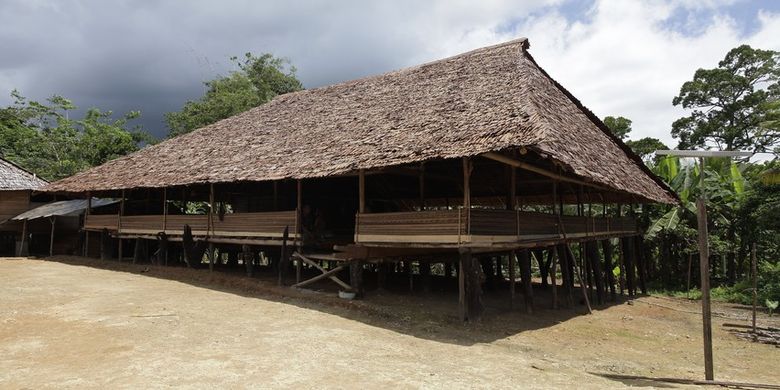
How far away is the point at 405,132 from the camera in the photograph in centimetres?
998

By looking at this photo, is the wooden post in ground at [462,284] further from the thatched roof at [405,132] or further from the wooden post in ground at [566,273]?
the wooden post in ground at [566,273]

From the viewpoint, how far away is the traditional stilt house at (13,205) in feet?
65.1

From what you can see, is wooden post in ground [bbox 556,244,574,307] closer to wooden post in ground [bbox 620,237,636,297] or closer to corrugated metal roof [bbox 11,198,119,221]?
wooden post in ground [bbox 620,237,636,297]

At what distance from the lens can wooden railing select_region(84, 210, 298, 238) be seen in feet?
39.4

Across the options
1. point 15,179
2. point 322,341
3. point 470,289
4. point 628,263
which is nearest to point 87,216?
point 15,179

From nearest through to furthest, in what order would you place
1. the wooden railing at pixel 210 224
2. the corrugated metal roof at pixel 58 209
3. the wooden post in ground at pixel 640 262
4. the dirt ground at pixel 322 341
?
1. the dirt ground at pixel 322 341
2. the wooden railing at pixel 210 224
3. the wooden post in ground at pixel 640 262
4. the corrugated metal roof at pixel 58 209

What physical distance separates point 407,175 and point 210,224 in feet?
19.0

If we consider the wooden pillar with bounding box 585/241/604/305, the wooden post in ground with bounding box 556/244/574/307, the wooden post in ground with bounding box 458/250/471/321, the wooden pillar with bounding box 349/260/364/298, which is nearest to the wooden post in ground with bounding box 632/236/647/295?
the wooden pillar with bounding box 585/241/604/305

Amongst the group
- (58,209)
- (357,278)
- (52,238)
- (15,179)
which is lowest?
(357,278)

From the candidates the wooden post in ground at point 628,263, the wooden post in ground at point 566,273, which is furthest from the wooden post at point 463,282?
the wooden post in ground at point 628,263

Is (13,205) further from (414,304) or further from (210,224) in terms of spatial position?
(414,304)

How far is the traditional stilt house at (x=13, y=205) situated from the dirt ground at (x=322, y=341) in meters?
10.0

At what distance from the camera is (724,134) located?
1001 inches

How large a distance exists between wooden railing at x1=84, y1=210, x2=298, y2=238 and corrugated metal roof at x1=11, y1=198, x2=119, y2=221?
1.20 meters
